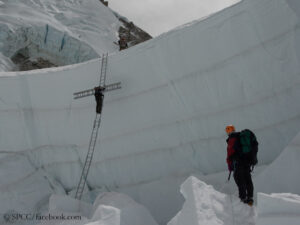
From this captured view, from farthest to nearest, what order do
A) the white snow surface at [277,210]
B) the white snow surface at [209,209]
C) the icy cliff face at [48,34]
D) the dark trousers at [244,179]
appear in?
1. the icy cliff face at [48,34]
2. the dark trousers at [244,179]
3. the white snow surface at [209,209]
4. the white snow surface at [277,210]

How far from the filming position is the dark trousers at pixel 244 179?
4.41 meters

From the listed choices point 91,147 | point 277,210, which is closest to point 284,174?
point 277,210

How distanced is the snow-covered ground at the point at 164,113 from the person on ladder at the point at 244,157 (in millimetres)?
808

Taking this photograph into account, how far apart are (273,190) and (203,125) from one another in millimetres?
2710

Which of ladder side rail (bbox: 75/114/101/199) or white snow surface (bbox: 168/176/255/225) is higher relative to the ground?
ladder side rail (bbox: 75/114/101/199)

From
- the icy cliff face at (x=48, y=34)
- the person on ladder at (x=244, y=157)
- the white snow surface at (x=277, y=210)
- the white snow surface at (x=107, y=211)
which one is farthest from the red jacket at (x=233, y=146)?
the icy cliff face at (x=48, y=34)

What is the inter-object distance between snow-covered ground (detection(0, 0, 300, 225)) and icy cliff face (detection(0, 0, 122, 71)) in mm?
12778

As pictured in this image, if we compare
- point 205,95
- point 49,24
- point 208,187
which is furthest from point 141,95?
point 49,24

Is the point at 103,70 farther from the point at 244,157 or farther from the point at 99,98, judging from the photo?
the point at 244,157

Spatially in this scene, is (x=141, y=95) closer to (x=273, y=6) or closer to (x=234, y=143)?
(x=273, y=6)

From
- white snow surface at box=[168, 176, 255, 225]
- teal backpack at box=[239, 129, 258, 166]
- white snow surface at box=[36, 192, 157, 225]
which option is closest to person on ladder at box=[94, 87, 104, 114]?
white snow surface at box=[36, 192, 157, 225]

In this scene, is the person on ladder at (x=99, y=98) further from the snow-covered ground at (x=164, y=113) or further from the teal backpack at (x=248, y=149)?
the teal backpack at (x=248, y=149)

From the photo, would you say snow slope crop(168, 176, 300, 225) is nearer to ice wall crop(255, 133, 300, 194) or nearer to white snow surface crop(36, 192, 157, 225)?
ice wall crop(255, 133, 300, 194)

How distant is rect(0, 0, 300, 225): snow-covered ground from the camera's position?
6684 millimetres
